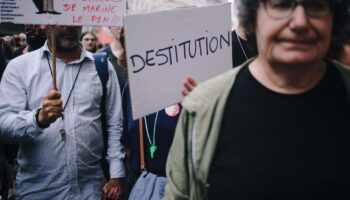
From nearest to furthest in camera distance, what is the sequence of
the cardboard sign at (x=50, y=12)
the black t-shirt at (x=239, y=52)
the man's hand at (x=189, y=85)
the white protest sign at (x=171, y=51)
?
the white protest sign at (x=171, y=51), the man's hand at (x=189, y=85), the cardboard sign at (x=50, y=12), the black t-shirt at (x=239, y=52)

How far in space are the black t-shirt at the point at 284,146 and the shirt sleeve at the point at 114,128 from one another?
1.67 meters

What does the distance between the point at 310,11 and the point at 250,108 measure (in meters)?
0.42

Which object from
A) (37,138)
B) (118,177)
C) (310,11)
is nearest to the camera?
(310,11)

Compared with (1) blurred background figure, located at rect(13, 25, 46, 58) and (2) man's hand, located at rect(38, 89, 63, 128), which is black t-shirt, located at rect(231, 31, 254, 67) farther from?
(1) blurred background figure, located at rect(13, 25, 46, 58)

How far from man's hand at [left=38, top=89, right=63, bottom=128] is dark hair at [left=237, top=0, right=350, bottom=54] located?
135cm

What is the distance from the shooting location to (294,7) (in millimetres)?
1574

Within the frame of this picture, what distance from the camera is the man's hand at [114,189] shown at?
10.3 feet

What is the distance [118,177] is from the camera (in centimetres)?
322

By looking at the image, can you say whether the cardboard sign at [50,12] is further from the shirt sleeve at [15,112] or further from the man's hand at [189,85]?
the man's hand at [189,85]

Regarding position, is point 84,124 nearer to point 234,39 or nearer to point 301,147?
point 234,39

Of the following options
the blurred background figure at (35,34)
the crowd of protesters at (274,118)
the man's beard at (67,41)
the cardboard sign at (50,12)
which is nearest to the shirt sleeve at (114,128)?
the man's beard at (67,41)

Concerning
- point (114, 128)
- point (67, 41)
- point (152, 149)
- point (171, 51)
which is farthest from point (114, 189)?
point (171, 51)

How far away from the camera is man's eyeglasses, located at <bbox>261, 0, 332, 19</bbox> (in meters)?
1.57

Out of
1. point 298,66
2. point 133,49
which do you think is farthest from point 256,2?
point 133,49
